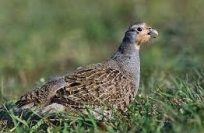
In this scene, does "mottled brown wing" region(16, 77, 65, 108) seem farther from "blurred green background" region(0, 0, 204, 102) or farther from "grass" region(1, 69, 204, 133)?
"blurred green background" region(0, 0, 204, 102)

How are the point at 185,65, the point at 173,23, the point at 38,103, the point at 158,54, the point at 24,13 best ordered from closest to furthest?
the point at 38,103
the point at 185,65
the point at 158,54
the point at 173,23
the point at 24,13

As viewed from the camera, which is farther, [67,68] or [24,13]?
[24,13]

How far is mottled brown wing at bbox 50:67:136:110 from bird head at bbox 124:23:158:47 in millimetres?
401

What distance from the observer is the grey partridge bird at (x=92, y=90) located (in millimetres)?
7098

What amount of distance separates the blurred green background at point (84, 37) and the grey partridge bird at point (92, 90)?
34.1 inches

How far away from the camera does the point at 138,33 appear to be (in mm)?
7773

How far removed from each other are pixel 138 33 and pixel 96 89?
78cm

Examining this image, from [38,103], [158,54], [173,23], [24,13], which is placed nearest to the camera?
[38,103]

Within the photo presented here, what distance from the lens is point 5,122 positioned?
7.32 metres

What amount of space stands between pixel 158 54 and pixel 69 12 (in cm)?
377

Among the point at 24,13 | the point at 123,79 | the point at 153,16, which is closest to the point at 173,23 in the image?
the point at 153,16

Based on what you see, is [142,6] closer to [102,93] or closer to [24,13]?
[24,13]

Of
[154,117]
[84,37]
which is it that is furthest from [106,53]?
[154,117]

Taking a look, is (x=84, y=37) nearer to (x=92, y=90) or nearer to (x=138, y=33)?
(x=138, y=33)
